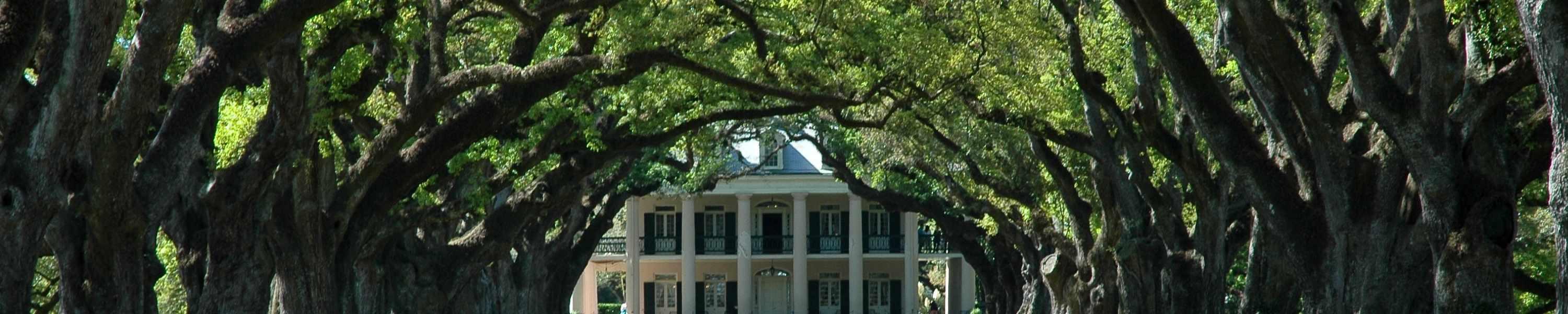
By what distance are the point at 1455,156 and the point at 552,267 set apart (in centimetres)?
2793

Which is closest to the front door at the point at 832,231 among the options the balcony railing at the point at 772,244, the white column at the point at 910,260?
the balcony railing at the point at 772,244

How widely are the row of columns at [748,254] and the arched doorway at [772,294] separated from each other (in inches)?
45.5

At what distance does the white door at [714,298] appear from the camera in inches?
2653

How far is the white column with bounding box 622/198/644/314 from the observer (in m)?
65.1

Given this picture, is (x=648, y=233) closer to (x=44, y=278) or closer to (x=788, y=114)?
(x=44, y=278)

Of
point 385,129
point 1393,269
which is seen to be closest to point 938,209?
point 385,129

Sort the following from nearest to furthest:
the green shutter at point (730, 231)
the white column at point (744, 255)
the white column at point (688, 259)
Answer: the white column at point (688, 259)
the white column at point (744, 255)
the green shutter at point (730, 231)

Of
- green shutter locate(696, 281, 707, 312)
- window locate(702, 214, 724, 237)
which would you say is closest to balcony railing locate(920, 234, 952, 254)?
window locate(702, 214, 724, 237)

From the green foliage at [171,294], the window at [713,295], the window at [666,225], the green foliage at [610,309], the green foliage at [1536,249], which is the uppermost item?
the window at [666,225]

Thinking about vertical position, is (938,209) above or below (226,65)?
above

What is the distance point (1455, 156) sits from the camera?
11.7 metres

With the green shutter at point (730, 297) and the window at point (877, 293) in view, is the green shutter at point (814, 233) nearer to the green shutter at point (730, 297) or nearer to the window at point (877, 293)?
the window at point (877, 293)

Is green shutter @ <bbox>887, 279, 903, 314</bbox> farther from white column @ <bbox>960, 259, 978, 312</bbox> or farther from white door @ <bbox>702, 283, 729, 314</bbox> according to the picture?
white door @ <bbox>702, 283, 729, 314</bbox>

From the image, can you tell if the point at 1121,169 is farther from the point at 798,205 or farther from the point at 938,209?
the point at 798,205
